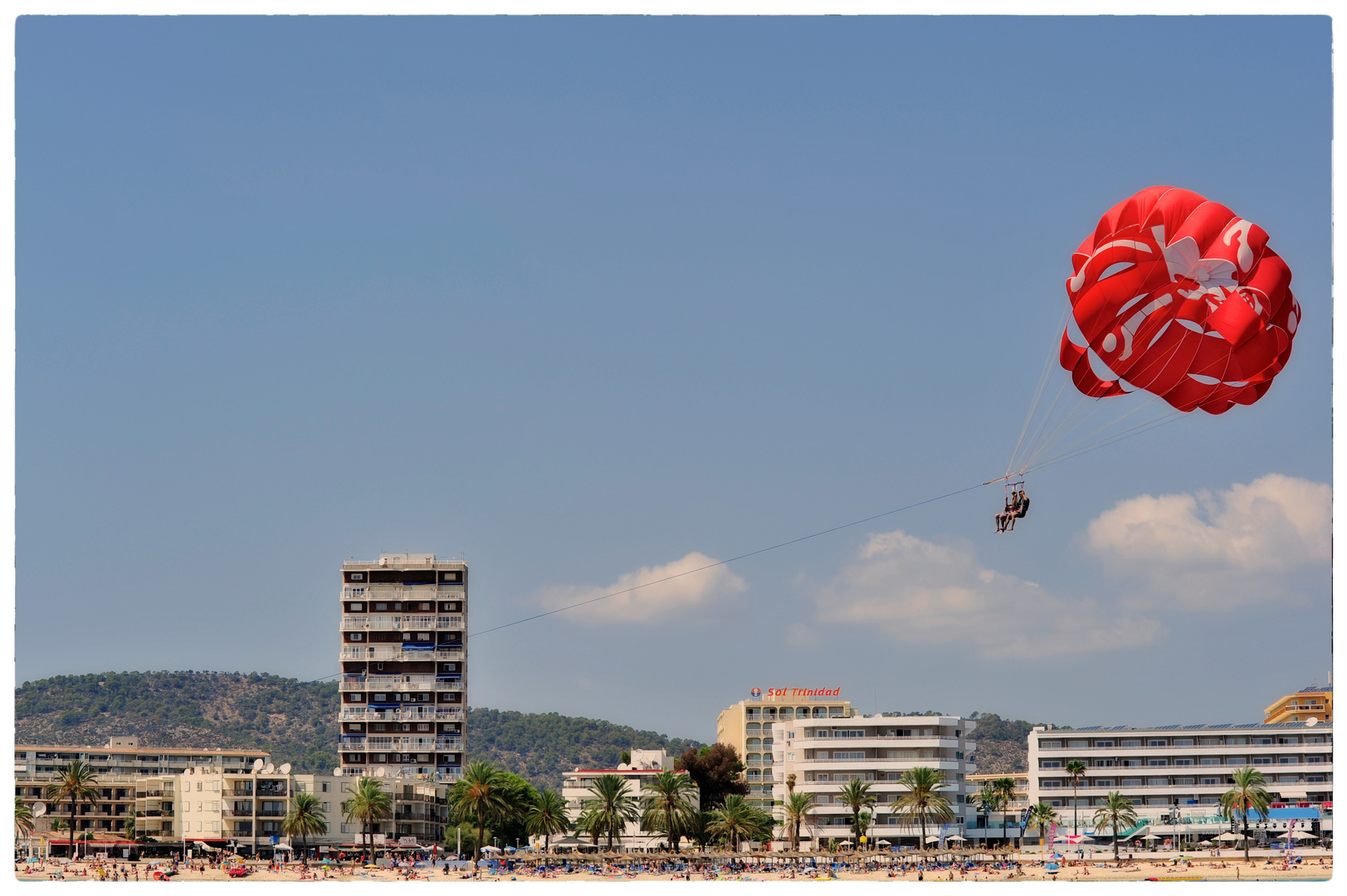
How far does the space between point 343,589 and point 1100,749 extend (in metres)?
67.4

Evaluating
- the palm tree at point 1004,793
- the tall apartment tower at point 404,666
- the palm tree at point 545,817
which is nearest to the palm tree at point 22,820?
the tall apartment tower at point 404,666

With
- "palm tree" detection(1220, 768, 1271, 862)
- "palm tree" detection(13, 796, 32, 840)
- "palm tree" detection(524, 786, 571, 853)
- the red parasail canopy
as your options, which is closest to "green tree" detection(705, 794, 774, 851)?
"palm tree" detection(524, 786, 571, 853)

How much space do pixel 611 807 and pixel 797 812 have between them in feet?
52.0

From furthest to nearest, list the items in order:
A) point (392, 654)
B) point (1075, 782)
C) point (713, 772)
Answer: point (713, 772), point (1075, 782), point (392, 654)

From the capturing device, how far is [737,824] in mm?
123188

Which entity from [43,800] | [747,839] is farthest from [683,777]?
[43,800]

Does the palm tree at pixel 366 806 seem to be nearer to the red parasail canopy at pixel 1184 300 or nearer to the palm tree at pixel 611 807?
the palm tree at pixel 611 807

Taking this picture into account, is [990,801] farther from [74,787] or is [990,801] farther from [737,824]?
[74,787]

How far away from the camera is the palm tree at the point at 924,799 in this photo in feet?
407

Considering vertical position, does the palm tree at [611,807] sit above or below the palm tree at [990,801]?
above

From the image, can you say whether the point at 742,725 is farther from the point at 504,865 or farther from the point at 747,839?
the point at 504,865

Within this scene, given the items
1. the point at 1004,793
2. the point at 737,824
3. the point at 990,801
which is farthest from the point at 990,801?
the point at 737,824

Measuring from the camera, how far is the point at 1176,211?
5066 centimetres

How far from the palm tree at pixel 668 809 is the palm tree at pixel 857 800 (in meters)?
12.9
